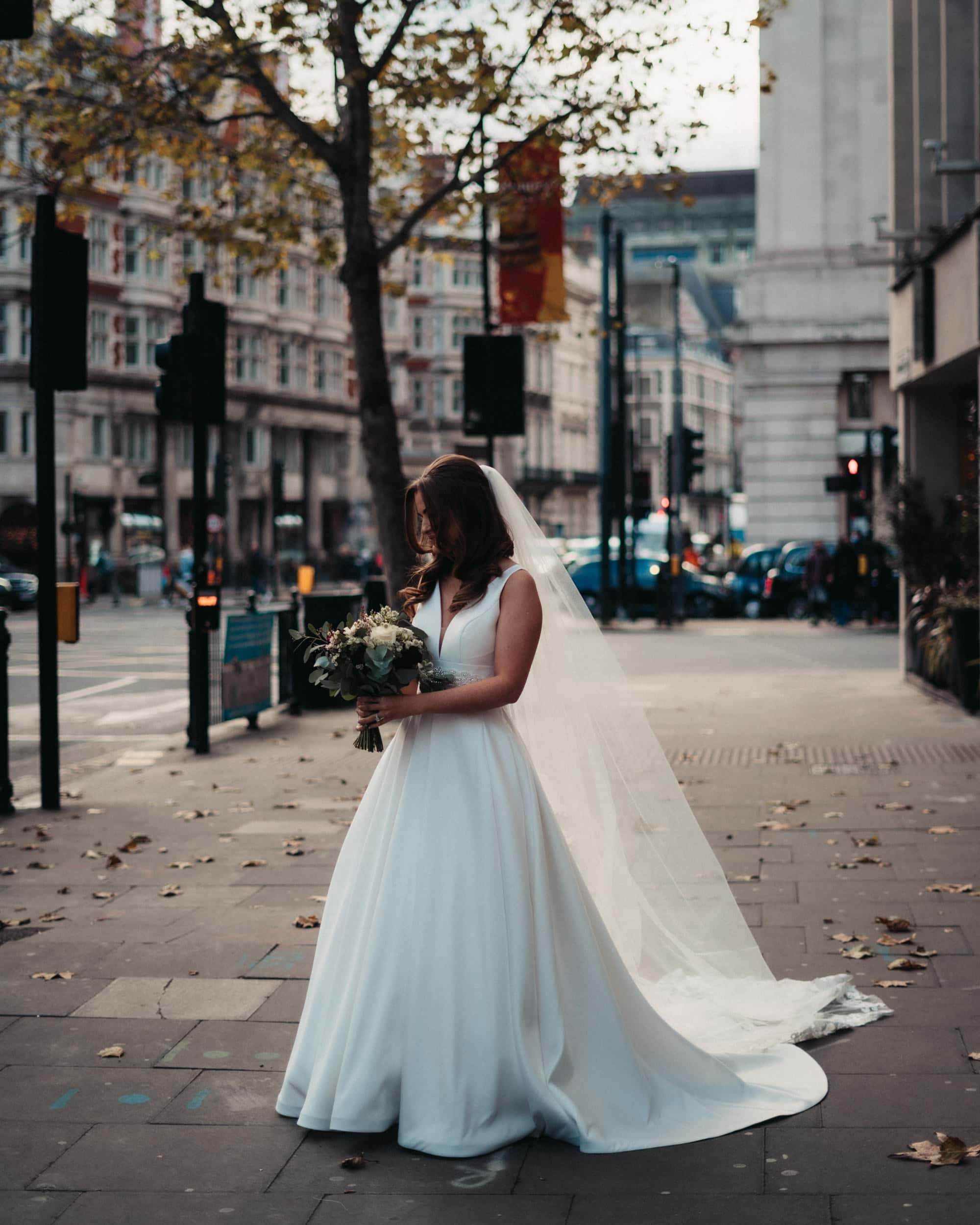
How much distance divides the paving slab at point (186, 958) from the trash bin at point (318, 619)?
8.65 metres

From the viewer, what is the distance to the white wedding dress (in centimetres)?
414

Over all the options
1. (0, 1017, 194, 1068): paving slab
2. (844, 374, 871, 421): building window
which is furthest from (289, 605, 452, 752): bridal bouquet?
(844, 374, 871, 421): building window

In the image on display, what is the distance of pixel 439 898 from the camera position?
422cm

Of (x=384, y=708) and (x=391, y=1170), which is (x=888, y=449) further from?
(x=391, y=1170)

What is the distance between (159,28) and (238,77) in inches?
124

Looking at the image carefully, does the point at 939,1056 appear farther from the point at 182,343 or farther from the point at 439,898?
the point at 182,343

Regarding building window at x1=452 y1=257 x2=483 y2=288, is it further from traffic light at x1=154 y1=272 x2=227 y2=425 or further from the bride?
the bride

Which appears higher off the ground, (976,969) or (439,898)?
(439,898)

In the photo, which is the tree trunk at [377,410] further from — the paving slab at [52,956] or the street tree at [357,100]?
the paving slab at [52,956]

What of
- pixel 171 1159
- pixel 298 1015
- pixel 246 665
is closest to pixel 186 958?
pixel 298 1015

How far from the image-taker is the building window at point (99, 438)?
5775 cm

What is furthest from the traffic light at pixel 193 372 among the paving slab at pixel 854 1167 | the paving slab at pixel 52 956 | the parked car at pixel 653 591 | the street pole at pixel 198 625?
the parked car at pixel 653 591

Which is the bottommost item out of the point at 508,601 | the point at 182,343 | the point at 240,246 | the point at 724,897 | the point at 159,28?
the point at 724,897

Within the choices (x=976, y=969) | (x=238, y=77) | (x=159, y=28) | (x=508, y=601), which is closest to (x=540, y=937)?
(x=508, y=601)
